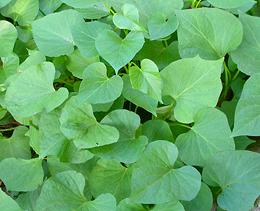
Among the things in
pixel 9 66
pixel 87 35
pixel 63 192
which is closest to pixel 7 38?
pixel 9 66

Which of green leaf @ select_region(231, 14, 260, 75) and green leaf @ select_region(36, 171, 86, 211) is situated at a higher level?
green leaf @ select_region(231, 14, 260, 75)

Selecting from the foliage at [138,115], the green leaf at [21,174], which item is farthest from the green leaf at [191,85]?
the green leaf at [21,174]

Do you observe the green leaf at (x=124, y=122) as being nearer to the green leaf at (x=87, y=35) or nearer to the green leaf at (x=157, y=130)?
the green leaf at (x=157, y=130)

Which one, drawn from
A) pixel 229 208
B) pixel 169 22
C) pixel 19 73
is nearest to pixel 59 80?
pixel 19 73

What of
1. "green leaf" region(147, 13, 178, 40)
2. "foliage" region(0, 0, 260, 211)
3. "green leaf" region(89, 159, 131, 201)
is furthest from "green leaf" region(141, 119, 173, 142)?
"green leaf" region(147, 13, 178, 40)

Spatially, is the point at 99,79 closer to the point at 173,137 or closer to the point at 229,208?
the point at 173,137

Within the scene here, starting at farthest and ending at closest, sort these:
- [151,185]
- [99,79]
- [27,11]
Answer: [27,11] < [99,79] < [151,185]

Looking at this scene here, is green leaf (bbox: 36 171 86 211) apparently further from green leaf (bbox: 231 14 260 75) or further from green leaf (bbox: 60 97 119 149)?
green leaf (bbox: 231 14 260 75)

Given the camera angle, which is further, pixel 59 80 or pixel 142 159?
pixel 59 80
